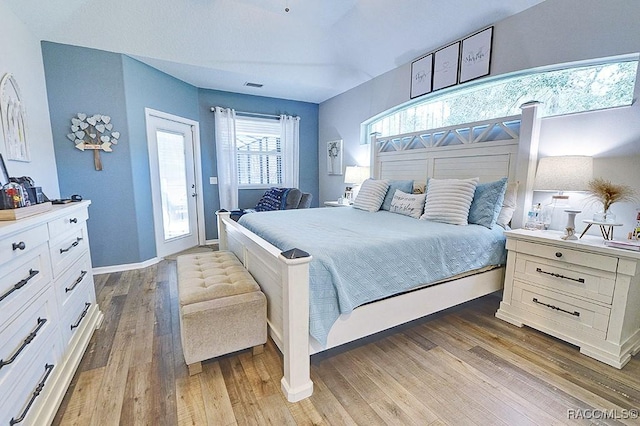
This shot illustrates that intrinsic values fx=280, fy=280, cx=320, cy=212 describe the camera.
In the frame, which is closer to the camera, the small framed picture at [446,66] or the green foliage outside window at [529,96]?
the green foliage outside window at [529,96]

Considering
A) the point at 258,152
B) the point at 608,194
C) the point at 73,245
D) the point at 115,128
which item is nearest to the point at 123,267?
the point at 115,128

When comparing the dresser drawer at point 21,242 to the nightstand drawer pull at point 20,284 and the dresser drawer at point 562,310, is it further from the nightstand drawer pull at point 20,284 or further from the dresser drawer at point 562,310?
the dresser drawer at point 562,310

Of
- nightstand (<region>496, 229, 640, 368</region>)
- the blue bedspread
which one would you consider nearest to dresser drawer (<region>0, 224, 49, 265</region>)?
the blue bedspread

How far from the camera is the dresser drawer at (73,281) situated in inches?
64.6

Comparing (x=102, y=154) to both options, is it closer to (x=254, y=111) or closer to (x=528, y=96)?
(x=254, y=111)

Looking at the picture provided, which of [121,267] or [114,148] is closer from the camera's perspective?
[114,148]

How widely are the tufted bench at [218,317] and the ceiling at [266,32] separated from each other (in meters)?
2.92

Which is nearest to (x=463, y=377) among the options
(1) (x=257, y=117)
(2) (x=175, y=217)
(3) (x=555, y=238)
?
(3) (x=555, y=238)

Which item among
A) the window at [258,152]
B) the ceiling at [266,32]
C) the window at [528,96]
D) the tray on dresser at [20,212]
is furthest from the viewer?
the window at [258,152]

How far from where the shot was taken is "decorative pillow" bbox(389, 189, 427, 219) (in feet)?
9.08

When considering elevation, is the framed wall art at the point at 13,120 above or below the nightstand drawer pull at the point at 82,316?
above

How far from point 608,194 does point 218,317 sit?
8.76ft

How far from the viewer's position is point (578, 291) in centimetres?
192

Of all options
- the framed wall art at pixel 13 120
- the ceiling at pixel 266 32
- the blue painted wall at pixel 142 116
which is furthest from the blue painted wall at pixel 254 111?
the framed wall art at pixel 13 120
